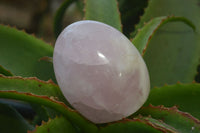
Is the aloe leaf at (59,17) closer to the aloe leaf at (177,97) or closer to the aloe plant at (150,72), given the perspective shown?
the aloe plant at (150,72)

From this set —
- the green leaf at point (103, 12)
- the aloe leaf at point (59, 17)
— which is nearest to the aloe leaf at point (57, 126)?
the green leaf at point (103, 12)

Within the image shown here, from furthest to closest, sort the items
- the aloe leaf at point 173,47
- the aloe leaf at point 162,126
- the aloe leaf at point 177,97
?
1. the aloe leaf at point 173,47
2. the aloe leaf at point 177,97
3. the aloe leaf at point 162,126

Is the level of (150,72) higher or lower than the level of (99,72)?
lower

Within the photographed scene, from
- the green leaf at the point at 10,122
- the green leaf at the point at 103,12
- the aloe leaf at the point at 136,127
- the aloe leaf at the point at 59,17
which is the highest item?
the green leaf at the point at 103,12

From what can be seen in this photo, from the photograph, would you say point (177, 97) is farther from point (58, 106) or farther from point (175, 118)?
point (58, 106)

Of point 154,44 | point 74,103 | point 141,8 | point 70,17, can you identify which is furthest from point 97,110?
point 70,17

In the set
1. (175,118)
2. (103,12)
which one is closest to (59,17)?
(103,12)

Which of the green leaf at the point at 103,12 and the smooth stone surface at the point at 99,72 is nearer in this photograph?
the smooth stone surface at the point at 99,72
